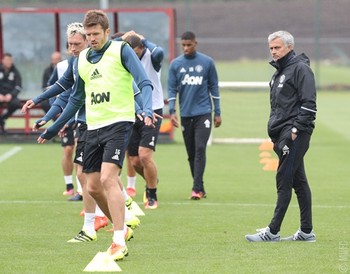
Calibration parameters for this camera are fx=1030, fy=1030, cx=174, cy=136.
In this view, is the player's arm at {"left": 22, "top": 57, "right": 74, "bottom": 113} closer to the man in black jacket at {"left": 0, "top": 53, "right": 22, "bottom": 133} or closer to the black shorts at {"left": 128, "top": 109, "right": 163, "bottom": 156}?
the black shorts at {"left": 128, "top": 109, "right": 163, "bottom": 156}

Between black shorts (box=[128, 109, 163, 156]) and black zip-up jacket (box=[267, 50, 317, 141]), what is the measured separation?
328 centimetres

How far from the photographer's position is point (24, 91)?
994 inches

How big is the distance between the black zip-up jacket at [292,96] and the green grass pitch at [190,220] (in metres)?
1.16

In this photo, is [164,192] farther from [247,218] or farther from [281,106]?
[281,106]

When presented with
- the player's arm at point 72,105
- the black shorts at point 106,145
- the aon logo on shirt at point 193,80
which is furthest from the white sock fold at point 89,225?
the aon logo on shirt at point 193,80

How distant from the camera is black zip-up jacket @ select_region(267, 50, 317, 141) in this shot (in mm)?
9688

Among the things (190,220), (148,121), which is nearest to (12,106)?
(190,220)

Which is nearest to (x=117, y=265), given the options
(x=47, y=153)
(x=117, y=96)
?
(x=117, y=96)

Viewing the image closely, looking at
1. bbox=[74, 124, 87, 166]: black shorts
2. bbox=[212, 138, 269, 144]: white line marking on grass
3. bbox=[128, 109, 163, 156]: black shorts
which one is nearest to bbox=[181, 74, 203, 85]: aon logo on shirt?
bbox=[128, 109, 163, 156]: black shorts

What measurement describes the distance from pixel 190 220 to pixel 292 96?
101 inches

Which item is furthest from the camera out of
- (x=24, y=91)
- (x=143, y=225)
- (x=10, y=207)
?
(x=24, y=91)

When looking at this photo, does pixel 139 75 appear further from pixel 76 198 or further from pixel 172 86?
pixel 172 86

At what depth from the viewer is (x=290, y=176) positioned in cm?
991

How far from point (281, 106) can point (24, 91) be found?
1607cm
